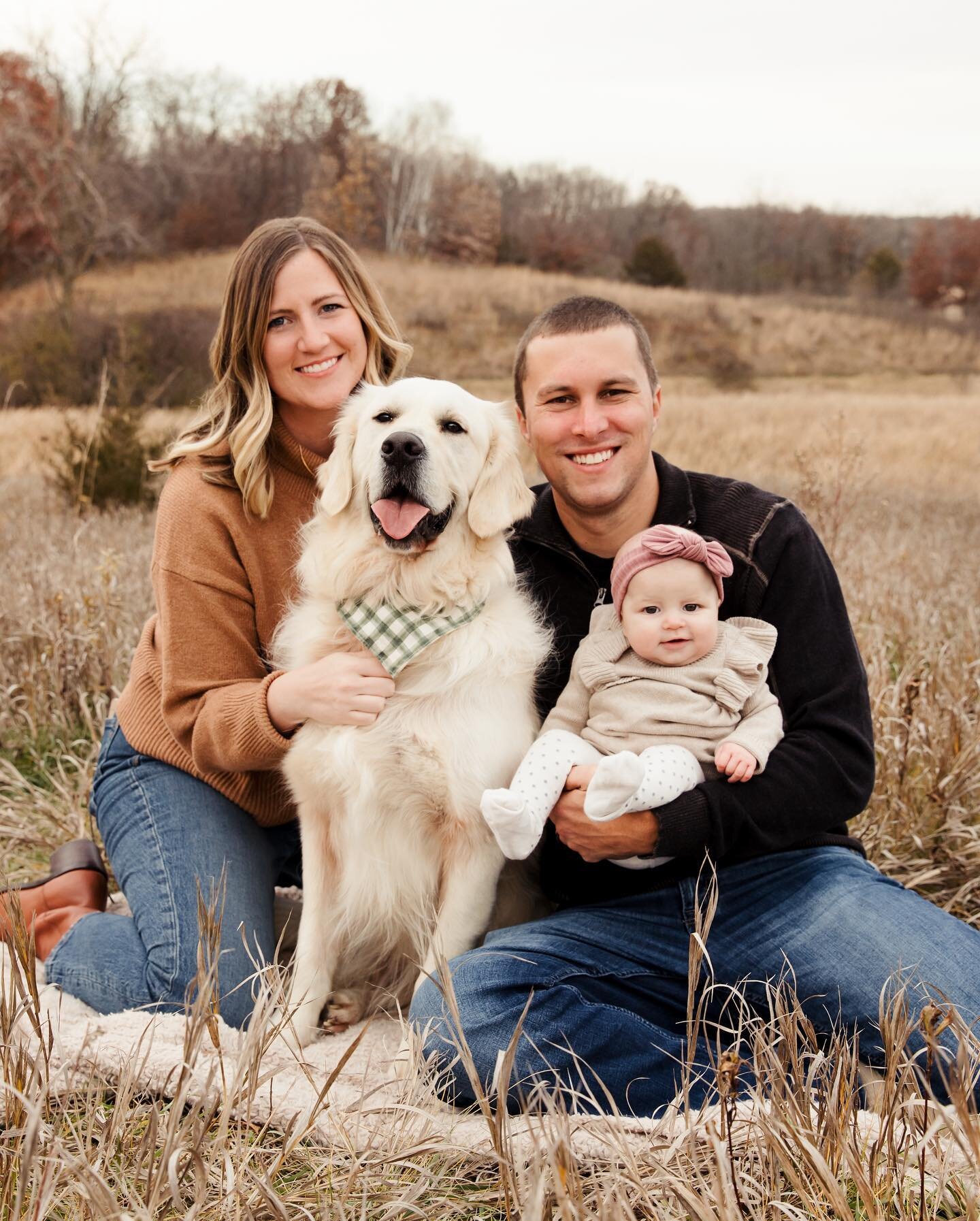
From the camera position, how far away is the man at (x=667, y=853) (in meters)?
2.08

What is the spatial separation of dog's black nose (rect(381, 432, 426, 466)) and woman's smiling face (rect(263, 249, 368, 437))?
560 mm

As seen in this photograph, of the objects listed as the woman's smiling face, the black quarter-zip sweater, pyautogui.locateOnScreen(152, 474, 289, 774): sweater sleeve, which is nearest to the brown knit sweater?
pyautogui.locateOnScreen(152, 474, 289, 774): sweater sleeve

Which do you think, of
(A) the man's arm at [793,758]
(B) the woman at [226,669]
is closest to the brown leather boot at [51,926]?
(B) the woman at [226,669]

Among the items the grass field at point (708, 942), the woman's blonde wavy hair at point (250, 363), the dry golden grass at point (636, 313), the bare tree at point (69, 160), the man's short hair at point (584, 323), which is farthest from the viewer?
the dry golden grass at point (636, 313)

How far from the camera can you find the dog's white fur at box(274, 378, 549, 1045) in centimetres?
224

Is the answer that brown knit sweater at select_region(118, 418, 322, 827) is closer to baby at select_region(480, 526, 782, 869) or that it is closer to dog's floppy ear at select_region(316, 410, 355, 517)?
dog's floppy ear at select_region(316, 410, 355, 517)

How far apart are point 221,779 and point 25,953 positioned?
4.24 ft

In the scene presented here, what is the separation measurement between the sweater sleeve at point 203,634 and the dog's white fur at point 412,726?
0.18 meters

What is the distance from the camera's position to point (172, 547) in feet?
8.54

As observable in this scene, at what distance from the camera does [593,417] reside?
2500mm

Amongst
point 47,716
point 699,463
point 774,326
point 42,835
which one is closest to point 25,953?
point 42,835

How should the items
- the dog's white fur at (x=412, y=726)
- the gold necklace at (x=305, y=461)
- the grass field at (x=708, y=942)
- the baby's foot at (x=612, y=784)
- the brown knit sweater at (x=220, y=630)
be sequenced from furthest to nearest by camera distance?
the gold necklace at (x=305, y=461) → the brown knit sweater at (x=220, y=630) → the dog's white fur at (x=412, y=726) → the baby's foot at (x=612, y=784) → the grass field at (x=708, y=942)

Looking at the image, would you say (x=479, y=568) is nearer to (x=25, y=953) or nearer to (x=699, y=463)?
(x=25, y=953)

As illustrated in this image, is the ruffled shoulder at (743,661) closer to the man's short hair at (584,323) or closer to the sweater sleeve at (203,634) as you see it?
the man's short hair at (584,323)
